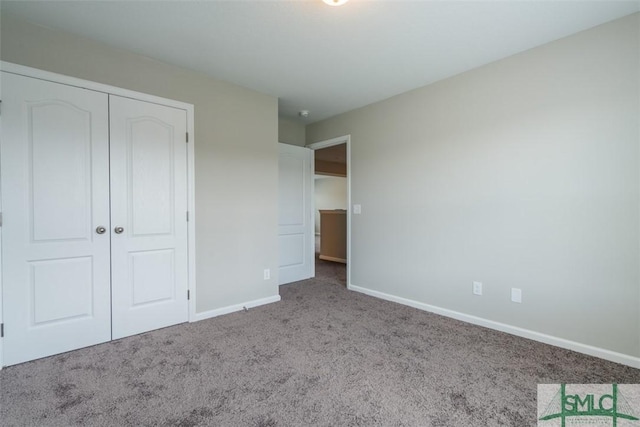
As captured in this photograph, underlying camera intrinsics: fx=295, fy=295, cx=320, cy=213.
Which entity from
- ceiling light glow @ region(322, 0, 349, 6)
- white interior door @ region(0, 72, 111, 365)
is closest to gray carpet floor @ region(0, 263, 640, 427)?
white interior door @ region(0, 72, 111, 365)

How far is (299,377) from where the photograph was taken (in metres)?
1.93

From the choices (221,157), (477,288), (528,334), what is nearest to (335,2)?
(221,157)

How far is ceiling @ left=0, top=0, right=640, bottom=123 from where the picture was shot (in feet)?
6.40

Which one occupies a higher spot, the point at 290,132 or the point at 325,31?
the point at 325,31

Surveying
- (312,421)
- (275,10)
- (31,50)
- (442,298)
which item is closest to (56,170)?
(31,50)

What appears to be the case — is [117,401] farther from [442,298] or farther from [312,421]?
[442,298]

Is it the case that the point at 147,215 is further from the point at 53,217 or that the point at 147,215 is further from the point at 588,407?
the point at 588,407

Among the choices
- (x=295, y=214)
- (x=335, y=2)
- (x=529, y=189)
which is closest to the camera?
(x=335, y=2)

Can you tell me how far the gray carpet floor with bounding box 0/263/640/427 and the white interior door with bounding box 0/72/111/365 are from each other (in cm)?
21

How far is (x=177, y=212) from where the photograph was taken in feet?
9.14

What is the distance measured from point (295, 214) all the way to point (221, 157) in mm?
1629

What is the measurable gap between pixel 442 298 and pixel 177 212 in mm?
2795

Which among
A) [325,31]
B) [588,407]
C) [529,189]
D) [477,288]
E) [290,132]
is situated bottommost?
[588,407]

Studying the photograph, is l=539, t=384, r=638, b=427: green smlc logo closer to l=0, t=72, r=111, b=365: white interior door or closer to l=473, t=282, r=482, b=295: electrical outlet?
l=473, t=282, r=482, b=295: electrical outlet
